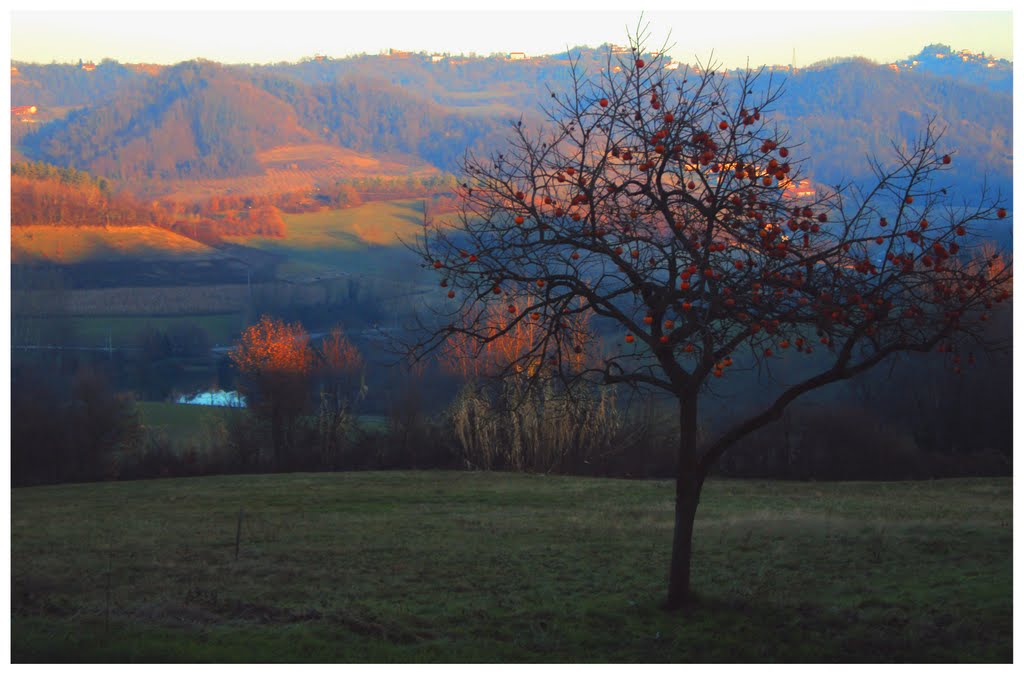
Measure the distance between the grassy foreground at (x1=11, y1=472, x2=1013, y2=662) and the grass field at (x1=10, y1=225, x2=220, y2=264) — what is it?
72345 millimetres

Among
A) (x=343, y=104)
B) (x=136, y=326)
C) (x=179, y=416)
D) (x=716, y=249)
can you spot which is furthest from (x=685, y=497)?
(x=343, y=104)

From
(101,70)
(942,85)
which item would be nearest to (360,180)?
(101,70)

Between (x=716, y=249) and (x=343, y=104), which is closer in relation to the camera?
(x=716, y=249)

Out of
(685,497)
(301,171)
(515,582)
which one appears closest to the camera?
(685,497)

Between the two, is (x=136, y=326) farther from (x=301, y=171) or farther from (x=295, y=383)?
(x=301, y=171)

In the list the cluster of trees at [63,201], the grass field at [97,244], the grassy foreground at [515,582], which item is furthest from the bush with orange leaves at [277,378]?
the cluster of trees at [63,201]

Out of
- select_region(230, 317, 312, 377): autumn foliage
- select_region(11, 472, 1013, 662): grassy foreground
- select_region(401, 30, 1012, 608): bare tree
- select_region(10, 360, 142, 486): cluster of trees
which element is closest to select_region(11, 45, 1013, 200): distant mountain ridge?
select_region(230, 317, 312, 377): autumn foliage

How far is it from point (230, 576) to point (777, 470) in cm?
2627

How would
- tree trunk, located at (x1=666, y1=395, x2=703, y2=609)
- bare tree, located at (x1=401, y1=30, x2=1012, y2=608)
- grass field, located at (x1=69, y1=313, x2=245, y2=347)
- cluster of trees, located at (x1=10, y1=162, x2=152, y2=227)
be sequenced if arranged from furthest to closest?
A: cluster of trees, located at (x1=10, y1=162, x2=152, y2=227)
grass field, located at (x1=69, y1=313, x2=245, y2=347)
tree trunk, located at (x1=666, y1=395, x2=703, y2=609)
bare tree, located at (x1=401, y1=30, x2=1012, y2=608)

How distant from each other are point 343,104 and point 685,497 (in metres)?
151

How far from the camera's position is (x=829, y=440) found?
3716 cm

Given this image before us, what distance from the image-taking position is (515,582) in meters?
13.0

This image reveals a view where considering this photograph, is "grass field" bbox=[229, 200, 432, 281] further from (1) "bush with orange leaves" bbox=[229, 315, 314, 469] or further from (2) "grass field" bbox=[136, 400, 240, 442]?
(2) "grass field" bbox=[136, 400, 240, 442]

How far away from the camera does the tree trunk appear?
9.73 meters
